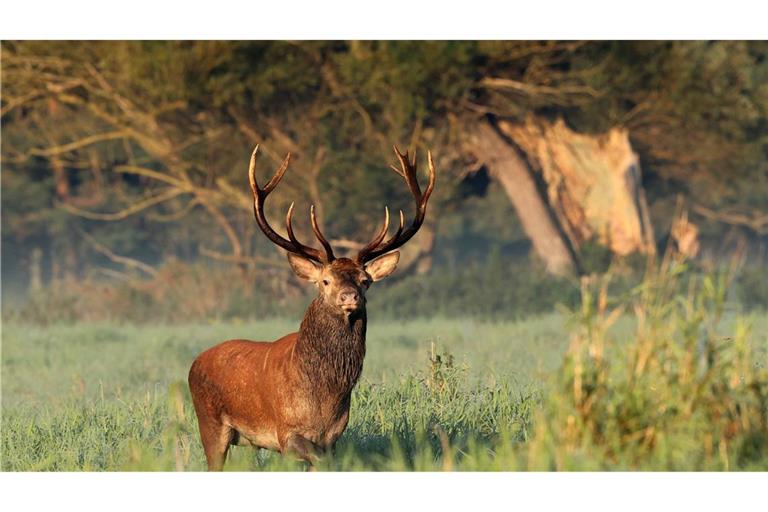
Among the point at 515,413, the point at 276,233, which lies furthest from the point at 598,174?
the point at 276,233

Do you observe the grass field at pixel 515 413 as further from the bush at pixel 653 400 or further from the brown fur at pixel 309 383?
the brown fur at pixel 309 383

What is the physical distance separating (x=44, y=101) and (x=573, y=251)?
397 inches

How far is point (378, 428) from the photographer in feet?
33.8

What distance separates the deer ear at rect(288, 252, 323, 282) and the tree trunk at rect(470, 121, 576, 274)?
18.2 m

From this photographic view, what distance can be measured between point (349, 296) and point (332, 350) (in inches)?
17.2

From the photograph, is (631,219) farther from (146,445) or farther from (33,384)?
(146,445)

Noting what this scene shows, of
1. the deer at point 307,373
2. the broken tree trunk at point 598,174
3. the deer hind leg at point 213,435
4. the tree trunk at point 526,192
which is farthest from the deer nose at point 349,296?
the broken tree trunk at point 598,174

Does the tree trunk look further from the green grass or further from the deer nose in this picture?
the deer nose

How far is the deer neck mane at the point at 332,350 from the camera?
895cm

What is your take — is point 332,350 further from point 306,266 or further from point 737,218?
point 737,218

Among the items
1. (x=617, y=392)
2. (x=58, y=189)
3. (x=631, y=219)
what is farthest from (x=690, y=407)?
(x=58, y=189)

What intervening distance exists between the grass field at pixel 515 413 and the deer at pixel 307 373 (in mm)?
166

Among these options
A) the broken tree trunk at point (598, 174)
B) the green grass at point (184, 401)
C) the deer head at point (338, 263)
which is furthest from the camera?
the broken tree trunk at point (598, 174)

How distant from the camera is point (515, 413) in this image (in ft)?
34.4
